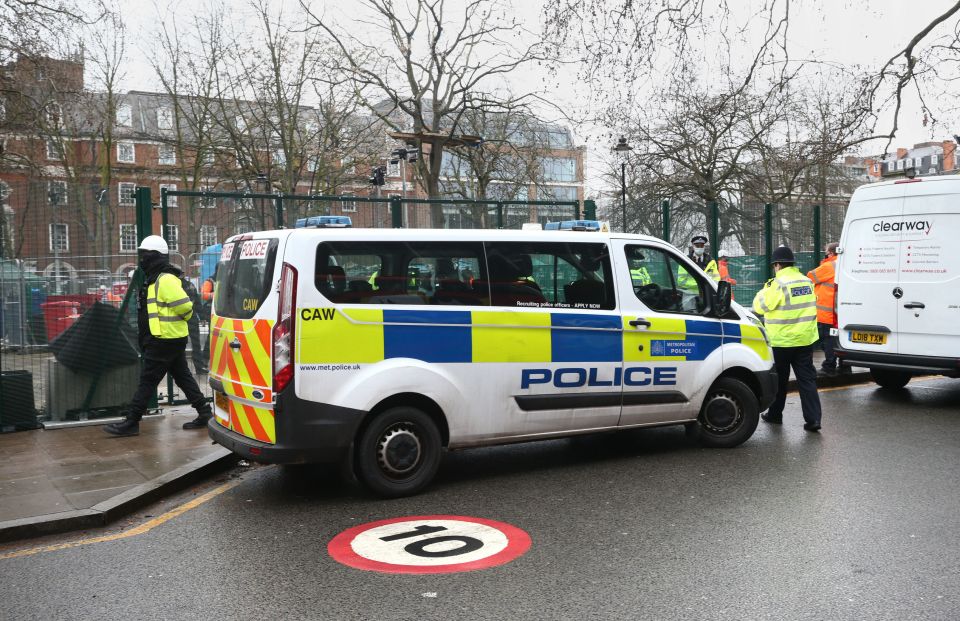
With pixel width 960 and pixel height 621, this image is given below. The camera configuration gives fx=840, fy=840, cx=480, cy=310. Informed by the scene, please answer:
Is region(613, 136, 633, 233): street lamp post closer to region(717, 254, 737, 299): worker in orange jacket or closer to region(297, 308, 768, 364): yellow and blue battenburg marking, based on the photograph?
region(717, 254, 737, 299): worker in orange jacket

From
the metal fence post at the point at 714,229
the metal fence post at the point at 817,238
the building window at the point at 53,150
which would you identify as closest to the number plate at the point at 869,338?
the metal fence post at the point at 714,229

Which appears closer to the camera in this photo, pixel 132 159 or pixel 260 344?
pixel 260 344

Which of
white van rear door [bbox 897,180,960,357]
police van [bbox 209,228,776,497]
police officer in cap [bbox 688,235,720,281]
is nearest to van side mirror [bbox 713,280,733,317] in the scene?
police van [bbox 209,228,776,497]

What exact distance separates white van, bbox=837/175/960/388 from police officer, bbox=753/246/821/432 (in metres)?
2.02

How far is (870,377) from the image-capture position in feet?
38.4

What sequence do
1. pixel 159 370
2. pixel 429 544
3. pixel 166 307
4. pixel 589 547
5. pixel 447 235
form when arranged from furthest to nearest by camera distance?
1. pixel 159 370
2. pixel 166 307
3. pixel 447 235
4. pixel 429 544
5. pixel 589 547

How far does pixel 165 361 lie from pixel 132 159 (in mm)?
54471

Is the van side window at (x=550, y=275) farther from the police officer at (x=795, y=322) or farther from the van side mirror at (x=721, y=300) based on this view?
the police officer at (x=795, y=322)

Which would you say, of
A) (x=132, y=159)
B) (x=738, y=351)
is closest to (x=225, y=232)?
(x=738, y=351)

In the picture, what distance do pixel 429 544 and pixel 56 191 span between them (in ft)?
19.3

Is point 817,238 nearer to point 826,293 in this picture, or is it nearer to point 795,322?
point 826,293

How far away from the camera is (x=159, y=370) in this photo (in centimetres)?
812

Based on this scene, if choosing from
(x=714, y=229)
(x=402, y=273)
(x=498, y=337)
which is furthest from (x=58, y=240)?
(x=714, y=229)

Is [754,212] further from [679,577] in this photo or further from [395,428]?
[679,577]
